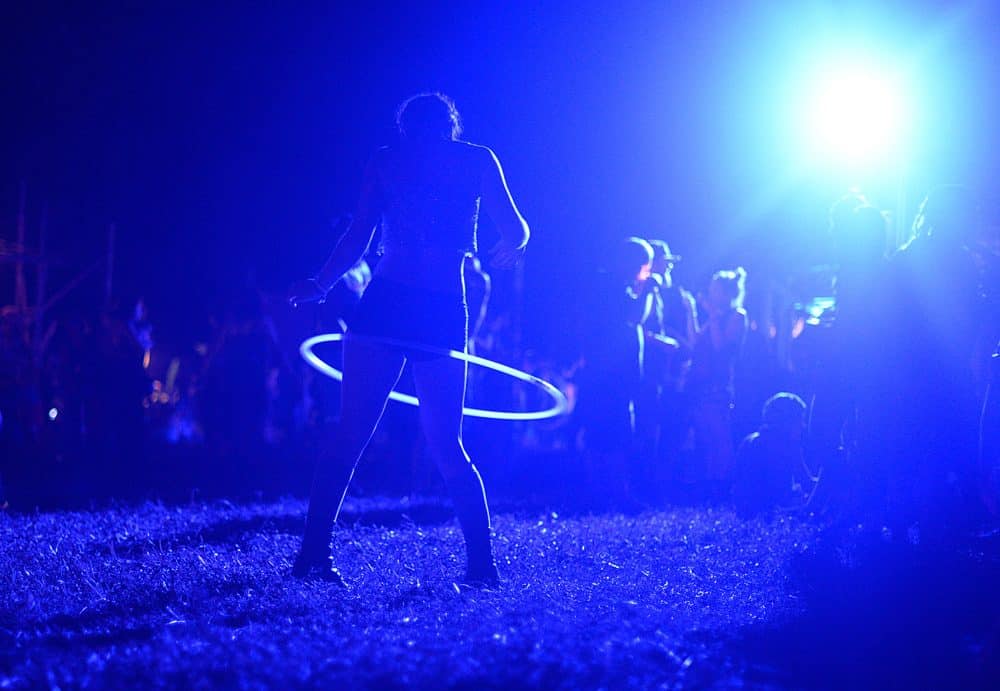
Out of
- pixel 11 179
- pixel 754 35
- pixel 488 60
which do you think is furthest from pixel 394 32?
pixel 11 179

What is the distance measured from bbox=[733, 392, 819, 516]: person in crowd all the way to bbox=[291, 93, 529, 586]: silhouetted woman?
4944 millimetres

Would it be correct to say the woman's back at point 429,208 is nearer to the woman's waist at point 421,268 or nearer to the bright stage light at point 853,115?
the woman's waist at point 421,268

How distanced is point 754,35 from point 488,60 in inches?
149

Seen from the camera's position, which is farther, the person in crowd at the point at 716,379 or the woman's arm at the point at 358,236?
the person in crowd at the point at 716,379

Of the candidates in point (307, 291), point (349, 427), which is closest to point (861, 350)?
point (349, 427)

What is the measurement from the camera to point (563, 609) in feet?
12.9

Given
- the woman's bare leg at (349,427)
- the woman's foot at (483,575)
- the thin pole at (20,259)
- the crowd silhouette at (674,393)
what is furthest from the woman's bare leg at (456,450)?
the thin pole at (20,259)

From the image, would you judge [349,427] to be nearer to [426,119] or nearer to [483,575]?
[483,575]

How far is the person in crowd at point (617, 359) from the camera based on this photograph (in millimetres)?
9172

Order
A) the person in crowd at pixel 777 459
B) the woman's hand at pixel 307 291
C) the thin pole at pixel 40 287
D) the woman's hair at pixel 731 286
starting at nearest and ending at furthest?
the woman's hand at pixel 307 291 → the person in crowd at pixel 777 459 → the woman's hair at pixel 731 286 → the thin pole at pixel 40 287

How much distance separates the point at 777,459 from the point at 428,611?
20.1ft

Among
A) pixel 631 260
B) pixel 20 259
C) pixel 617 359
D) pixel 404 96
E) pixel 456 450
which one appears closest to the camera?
pixel 456 450

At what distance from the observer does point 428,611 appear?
3.87 meters

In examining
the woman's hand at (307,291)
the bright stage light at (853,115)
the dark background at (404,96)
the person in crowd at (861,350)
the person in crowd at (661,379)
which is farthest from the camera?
the dark background at (404,96)
